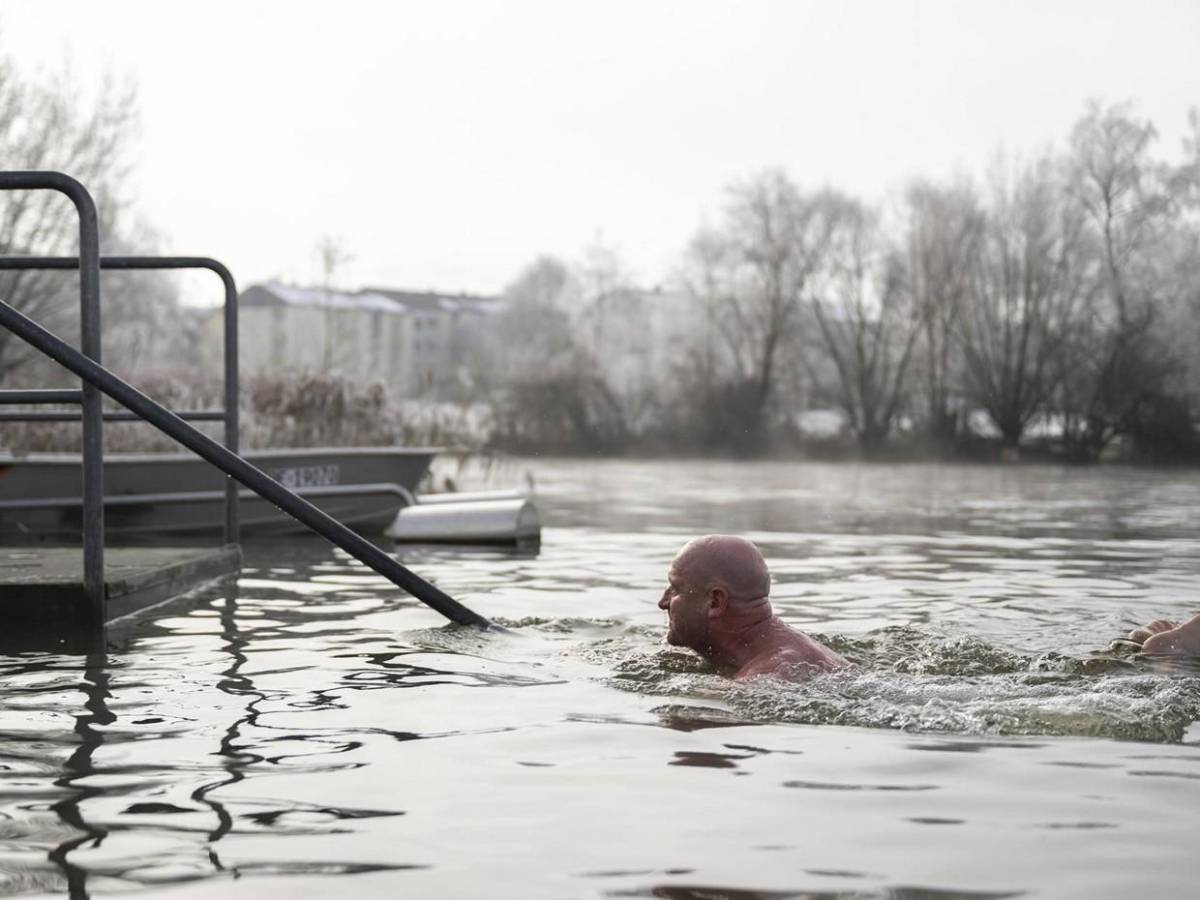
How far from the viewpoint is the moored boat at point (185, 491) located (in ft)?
39.7

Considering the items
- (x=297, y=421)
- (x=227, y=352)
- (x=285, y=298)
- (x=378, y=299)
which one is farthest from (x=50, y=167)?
(x=378, y=299)

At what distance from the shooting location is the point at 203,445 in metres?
5.52

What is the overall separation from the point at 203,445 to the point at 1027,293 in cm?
4275

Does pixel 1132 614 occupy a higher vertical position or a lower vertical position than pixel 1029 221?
lower

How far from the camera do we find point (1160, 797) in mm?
3377

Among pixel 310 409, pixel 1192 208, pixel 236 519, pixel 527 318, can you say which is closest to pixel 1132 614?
pixel 236 519

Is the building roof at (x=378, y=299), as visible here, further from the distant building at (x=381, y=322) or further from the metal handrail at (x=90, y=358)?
the metal handrail at (x=90, y=358)

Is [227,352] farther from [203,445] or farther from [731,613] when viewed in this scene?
[731,613]

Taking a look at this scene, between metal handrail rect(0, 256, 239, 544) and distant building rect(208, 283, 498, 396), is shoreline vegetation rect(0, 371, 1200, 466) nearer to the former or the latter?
metal handrail rect(0, 256, 239, 544)

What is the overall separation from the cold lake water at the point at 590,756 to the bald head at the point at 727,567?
317mm

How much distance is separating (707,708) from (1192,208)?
4217 centimetres

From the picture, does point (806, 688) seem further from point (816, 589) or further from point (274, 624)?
point (816, 589)

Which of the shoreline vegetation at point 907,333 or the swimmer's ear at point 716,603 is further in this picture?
the shoreline vegetation at point 907,333

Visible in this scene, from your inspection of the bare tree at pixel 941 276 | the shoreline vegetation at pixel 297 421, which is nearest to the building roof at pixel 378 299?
the bare tree at pixel 941 276
